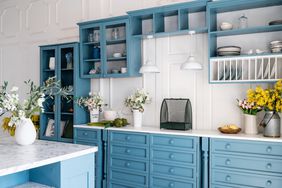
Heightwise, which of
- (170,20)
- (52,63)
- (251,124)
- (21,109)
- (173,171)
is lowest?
(173,171)

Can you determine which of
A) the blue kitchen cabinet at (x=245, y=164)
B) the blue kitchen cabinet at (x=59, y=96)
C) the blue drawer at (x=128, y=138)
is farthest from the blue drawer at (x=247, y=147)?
the blue kitchen cabinet at (x=59, y=96)

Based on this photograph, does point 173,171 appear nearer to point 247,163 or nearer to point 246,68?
point 247,163

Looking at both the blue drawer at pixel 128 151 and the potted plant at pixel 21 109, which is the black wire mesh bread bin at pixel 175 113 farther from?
the potted plant at pixel 21 109

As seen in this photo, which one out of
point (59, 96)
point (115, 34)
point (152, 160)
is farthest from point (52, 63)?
point (152, 160)

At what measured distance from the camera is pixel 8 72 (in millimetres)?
5809

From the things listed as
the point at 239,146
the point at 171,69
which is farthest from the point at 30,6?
the point at 239,146

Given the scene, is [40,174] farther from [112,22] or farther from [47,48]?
[47,48]

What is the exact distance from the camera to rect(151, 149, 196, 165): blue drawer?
3.25 m

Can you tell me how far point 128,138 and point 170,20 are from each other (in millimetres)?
1700

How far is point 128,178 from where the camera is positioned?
145 inches

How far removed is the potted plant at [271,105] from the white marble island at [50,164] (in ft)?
Result: 5.96

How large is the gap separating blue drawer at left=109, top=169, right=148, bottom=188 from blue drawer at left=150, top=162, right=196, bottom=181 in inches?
6.9

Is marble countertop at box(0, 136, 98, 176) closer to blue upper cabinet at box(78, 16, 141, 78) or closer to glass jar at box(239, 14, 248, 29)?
blue upper cabinet at box(78, 16, 141, 78)

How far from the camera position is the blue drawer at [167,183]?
10.8 ft
